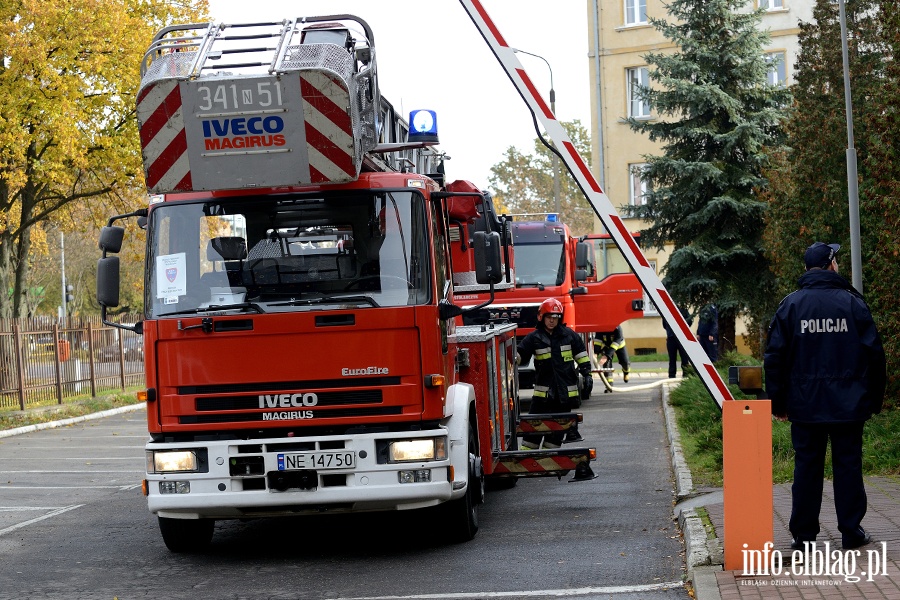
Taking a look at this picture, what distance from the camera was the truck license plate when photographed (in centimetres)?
852

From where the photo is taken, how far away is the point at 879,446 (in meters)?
11.3

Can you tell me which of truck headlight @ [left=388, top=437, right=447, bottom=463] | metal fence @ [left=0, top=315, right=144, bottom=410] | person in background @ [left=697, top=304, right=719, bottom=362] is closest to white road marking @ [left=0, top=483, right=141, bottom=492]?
truck headlight @ [left=388, top=437, right=447, bottom=463]

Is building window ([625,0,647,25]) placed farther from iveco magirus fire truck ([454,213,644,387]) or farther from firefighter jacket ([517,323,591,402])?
firefighter jacket ([517,323,591,402])

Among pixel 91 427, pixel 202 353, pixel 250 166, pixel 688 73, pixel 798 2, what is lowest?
pixel 91 427

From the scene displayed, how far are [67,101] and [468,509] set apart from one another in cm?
1963

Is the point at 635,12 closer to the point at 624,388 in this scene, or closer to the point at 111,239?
the point at 624,388

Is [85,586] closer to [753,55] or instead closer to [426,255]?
[426,255]

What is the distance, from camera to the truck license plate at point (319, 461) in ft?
27.9

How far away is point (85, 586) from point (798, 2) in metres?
41.9

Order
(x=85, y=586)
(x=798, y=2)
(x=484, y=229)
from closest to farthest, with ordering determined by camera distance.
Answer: (x=85, y=586) → (x=484, y=229) → (x=798, y=2)

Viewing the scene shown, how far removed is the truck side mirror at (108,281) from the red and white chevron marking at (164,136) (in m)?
0.74

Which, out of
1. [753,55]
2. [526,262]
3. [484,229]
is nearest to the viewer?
[484,229]

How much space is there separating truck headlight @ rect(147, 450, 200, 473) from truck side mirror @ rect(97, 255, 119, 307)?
1.15m

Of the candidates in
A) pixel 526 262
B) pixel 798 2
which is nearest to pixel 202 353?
pixel 526 262
